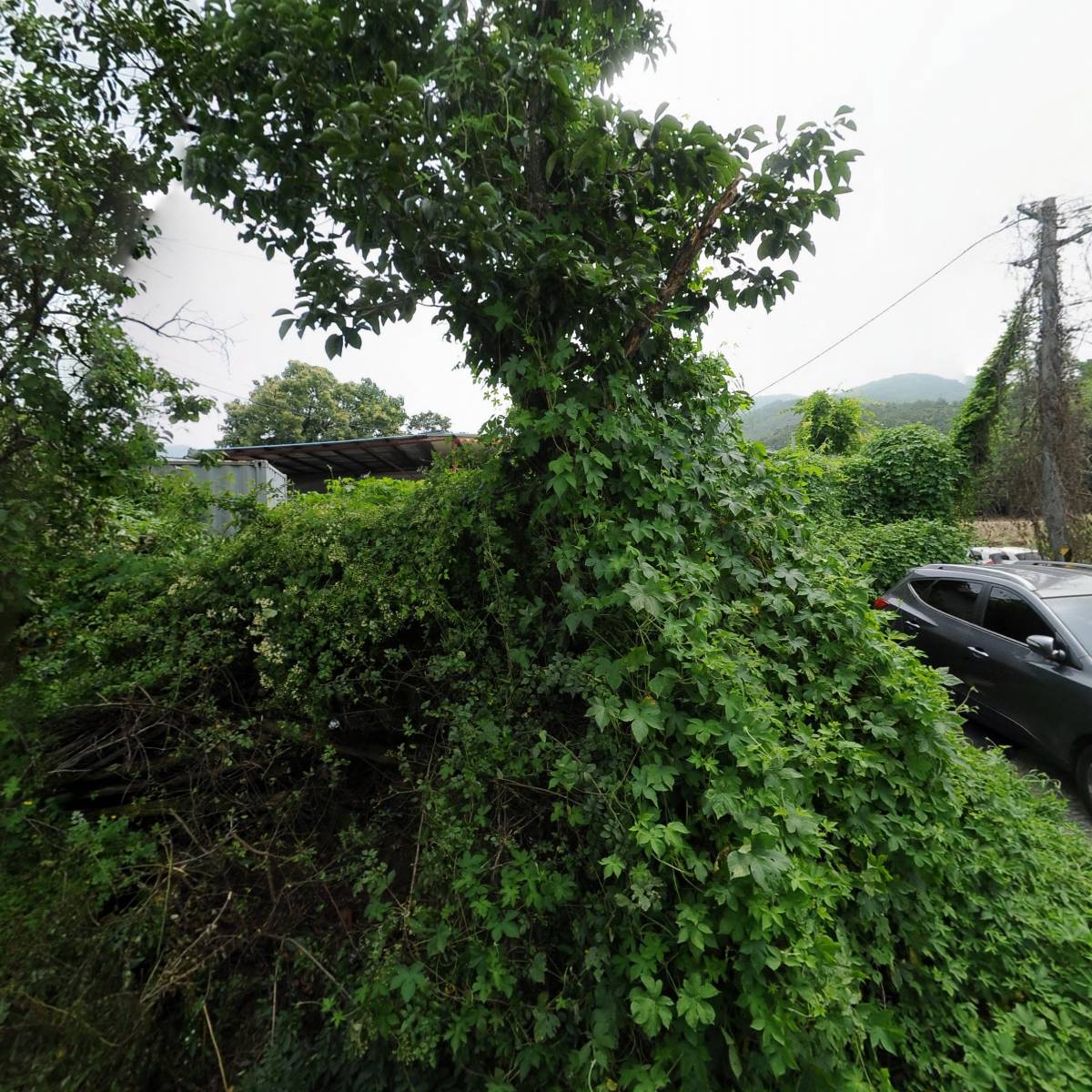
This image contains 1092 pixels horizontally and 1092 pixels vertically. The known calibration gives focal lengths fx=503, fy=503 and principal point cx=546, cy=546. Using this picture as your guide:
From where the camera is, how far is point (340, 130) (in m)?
1.94

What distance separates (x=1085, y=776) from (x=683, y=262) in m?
4.22

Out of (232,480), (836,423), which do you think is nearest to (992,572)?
(232,480)

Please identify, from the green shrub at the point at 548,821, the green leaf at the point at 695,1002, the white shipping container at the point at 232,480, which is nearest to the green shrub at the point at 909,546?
the green shrub at the point at 548,821

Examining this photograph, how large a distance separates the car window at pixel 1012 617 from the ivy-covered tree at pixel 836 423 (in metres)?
10.9

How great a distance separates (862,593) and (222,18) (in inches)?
162

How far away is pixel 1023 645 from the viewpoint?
3.88 m

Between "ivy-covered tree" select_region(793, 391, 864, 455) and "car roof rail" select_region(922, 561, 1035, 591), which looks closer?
"car roof rail" select_region(922, 561, 1035, 591)

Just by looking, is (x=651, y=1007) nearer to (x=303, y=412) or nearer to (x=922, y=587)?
(x=922, y=587)

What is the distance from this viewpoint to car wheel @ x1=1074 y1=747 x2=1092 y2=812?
331cm

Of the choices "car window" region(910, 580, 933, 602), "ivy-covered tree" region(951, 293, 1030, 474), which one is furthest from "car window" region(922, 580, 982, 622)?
"ivy-covered tree" region(951, 293, 1030, 474)

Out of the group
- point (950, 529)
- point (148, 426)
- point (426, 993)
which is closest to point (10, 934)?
point (426, 993)

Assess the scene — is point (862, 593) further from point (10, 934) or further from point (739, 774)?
point (10, 934)

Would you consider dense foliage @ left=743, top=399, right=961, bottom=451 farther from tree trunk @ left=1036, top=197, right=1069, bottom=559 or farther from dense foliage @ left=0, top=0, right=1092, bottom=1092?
dense foliage @ left=0, top=0, right=1092, bottom=1092

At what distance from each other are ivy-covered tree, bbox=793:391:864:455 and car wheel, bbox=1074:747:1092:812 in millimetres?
12118
